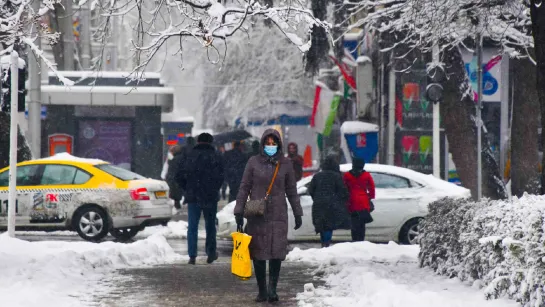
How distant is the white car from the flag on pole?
18059mm

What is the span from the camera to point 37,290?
10578mm

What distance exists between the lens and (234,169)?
78.3 ft

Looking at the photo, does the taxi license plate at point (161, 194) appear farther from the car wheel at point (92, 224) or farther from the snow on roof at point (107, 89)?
the snow on roof at point (107, 89)

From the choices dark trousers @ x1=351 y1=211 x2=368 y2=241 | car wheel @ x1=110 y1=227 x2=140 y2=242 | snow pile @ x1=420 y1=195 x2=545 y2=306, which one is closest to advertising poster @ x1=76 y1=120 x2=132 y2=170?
car wheel @ x1=110 y1=227 x2=140 y2=242

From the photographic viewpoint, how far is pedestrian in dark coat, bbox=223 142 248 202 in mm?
23750

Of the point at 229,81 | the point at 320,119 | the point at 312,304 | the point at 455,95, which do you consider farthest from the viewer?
the point at 229,81

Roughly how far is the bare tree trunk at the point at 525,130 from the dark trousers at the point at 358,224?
601 centimetres

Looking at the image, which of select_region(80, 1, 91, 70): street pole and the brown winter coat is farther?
select_region(80, 1, 91, 70): street pole

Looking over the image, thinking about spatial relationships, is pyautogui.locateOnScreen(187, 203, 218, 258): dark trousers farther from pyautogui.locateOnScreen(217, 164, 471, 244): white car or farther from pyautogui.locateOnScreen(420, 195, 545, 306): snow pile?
pyautogui.locateOnScreen(217, 164, 471, 244): white car

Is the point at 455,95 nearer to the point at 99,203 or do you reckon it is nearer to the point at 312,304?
the point at 99,203

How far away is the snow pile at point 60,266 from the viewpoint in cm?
1034

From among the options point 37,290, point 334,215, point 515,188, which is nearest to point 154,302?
point 37,290

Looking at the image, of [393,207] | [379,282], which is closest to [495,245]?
[379,282]

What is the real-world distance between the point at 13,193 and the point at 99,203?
5.07 metres
